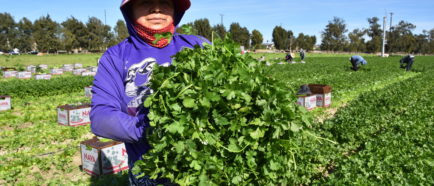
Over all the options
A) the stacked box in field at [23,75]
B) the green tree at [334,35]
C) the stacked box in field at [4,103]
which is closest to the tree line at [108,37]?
the green tree at [334,35]

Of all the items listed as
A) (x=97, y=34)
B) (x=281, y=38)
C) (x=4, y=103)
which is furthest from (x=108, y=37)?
(x=4, y=103)

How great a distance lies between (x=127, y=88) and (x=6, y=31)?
119 metres

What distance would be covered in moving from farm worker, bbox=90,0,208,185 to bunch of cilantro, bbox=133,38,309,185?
0.29m

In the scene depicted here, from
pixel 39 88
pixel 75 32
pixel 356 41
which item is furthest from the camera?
pixel 356 41

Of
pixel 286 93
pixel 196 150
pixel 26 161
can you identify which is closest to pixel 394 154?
pixel 286 93

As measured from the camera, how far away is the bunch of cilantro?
1.62 metres

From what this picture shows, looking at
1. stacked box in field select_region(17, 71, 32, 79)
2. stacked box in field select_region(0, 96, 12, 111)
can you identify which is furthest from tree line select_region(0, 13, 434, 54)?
stacked box in field select_region(0, 96, 12, 111)

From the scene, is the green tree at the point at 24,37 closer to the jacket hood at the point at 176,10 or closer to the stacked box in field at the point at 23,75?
the stacked box in field at the point at 23,75

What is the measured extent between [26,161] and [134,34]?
5095 millimetres

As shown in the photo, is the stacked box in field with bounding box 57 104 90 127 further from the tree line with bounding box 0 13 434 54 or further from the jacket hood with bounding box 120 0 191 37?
the tree line with bounding box 0 13 434 54

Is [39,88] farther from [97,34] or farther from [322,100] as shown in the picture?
[97,34]

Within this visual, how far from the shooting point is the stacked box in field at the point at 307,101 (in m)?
10.0

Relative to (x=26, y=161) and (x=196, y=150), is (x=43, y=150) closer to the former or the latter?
(x=26, y=161)

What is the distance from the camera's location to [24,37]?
95.2 meters
